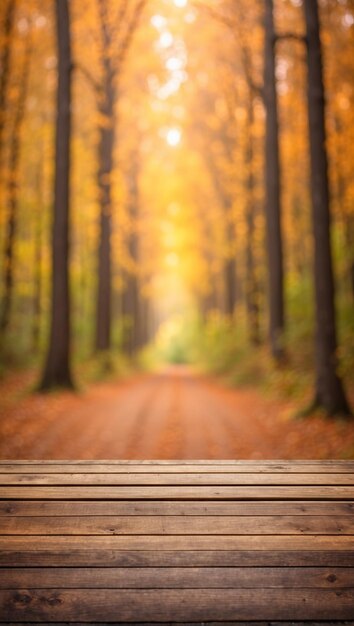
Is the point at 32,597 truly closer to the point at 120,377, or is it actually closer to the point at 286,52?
the point at 120,377

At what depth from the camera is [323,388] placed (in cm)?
899

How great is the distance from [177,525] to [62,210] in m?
11.4

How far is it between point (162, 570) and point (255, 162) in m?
18.9

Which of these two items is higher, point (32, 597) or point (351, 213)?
point (351, 213)

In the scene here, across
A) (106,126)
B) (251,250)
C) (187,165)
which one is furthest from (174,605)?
(187,165)

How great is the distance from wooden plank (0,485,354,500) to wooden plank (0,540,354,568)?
0.59 meters

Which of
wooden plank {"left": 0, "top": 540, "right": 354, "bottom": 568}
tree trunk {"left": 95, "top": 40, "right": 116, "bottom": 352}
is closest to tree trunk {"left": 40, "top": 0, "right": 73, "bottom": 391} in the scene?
tree trunk {"left": 95, "top": 40, "right": 116, "bottom": 352}

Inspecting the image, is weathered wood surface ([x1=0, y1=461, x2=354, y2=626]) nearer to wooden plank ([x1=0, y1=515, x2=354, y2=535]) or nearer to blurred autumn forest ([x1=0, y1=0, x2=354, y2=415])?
wooden plank ([x1=0, y1=515, x2=354, y2=535])

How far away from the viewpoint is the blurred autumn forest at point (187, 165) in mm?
12617

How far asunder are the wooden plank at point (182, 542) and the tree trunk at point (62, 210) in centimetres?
984

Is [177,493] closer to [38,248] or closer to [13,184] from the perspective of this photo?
[13,184]

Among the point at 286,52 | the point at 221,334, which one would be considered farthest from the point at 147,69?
the point at 221,334

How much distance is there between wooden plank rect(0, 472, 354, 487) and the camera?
12.7 feet

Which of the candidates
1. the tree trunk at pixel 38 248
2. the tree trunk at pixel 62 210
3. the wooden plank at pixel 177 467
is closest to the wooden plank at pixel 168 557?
the wooden plank at pixel 177 467
